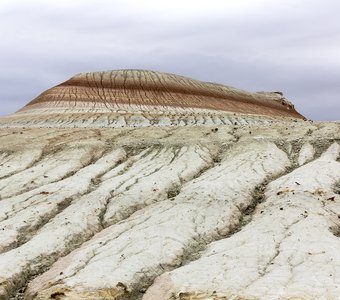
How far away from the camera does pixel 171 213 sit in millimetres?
23984

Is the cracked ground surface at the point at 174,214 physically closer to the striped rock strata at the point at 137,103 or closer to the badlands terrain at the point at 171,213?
the badlands terrain at the point at 171,213

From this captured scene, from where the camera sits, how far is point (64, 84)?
65.2 meters

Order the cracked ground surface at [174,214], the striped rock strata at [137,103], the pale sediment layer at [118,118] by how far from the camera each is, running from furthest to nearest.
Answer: the striped rock strata at [137,103] < the pale sediment layer at [118,118] < the cracked ground surface at [174,214]

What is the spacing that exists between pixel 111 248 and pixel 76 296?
4223 millimetres

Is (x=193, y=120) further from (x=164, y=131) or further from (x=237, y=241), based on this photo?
(x=237, y=241)

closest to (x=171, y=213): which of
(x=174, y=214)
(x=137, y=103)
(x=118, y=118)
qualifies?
(x=174, y=214)

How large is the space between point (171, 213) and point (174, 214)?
22cm

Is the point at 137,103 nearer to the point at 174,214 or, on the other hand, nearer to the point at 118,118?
the point at 118,118

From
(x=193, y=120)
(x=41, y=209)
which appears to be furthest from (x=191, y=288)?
(x=193, y=120)

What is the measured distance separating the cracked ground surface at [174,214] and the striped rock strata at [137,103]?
1121 cm

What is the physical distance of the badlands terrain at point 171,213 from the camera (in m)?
17.1

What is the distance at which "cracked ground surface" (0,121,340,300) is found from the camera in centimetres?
1712

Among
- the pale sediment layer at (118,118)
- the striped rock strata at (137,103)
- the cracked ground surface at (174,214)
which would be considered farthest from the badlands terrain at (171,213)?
the striped rock strata at (137,103)

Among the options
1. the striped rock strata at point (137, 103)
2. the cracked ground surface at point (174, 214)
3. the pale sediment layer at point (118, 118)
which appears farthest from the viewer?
the striped rock strata at point (137, 103)
